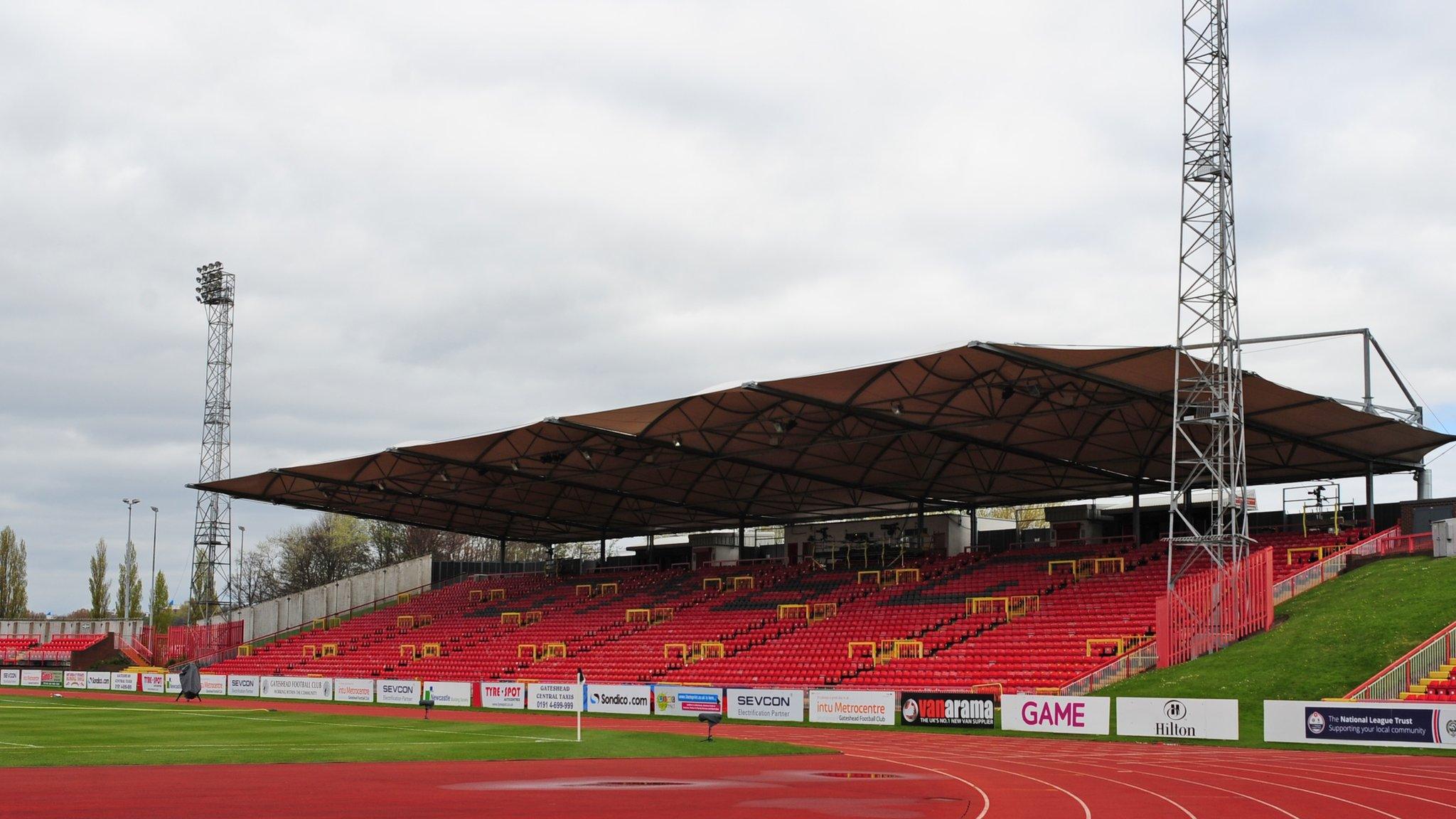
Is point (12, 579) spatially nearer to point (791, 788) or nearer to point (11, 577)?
point (11, 577)

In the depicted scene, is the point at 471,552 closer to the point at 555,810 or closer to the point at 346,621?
the point at 346,621

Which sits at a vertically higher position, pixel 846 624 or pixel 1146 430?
pixel 1146 430

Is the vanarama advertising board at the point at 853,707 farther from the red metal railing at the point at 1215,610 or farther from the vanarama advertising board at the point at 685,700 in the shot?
the red metal railing at the point at 1215,610

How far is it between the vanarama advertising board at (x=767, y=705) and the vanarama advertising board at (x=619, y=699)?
3.37 metres

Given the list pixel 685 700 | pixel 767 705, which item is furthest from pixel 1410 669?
pixel 685 700

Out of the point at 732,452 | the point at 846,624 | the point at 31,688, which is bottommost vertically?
the point at 31,688

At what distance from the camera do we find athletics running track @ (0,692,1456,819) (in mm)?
16031

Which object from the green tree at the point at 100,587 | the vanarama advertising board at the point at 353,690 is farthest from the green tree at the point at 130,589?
the vanarama advertising board at the point at 353,690

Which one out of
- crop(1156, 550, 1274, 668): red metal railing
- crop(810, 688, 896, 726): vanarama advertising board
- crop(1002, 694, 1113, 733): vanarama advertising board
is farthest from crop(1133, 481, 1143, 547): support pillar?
crop(1002, 694, 1113, 733): vanarama advertising board

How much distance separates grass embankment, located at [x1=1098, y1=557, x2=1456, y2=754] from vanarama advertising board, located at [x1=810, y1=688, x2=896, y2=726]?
5659 mm

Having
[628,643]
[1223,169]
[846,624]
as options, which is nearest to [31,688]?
[628,643]

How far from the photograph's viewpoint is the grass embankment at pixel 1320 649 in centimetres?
3072

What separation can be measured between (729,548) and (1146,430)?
96.7 ft

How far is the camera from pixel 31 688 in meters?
57.7
